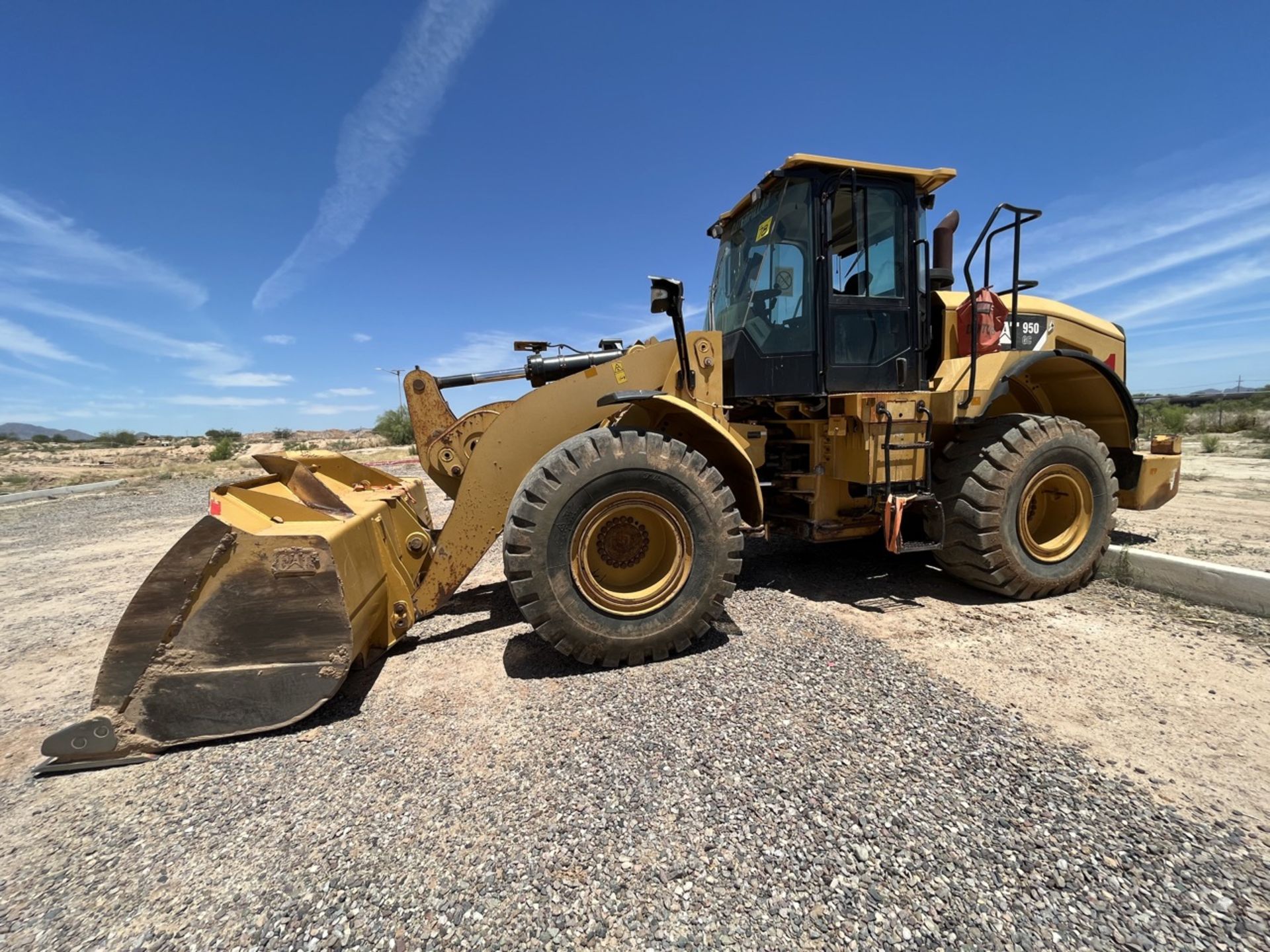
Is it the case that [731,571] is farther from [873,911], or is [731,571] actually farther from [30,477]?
[30,477]

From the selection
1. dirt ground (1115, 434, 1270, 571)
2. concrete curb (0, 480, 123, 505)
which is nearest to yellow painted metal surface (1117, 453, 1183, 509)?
dirt ground (1115, 434, 1270, 571)

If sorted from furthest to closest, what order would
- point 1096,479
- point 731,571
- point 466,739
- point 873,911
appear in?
point 1096,479 < point 731,571 < point 466,739 < point 873,911

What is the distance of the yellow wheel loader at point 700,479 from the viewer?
7.97 feet

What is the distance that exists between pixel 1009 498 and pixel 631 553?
2835 millimetres

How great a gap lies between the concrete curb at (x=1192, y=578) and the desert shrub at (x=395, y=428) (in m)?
34.3

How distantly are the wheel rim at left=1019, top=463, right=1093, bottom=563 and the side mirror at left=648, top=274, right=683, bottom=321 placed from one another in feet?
9.65

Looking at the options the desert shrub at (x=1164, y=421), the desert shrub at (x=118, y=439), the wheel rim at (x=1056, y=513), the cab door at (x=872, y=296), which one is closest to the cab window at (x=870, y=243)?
the cab door at (x=872, y=296)

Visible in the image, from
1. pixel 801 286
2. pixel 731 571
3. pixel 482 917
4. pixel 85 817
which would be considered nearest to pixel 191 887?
pixel 85 817

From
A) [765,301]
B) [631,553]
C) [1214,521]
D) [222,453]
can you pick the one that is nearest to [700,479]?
[631,553]

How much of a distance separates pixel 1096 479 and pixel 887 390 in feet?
5.76

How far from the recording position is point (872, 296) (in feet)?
13.9

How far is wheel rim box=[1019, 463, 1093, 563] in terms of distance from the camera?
163 inches

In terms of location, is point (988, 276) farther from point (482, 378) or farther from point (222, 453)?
point (222, 453)

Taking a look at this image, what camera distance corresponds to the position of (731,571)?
3.27 m
